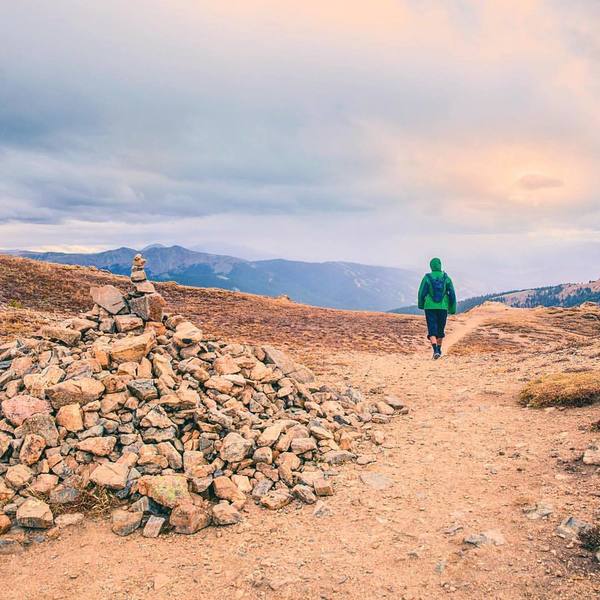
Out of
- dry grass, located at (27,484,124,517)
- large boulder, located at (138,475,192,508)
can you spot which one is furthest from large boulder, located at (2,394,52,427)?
large boulder, located at (138,475,192,508)

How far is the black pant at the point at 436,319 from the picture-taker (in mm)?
20083

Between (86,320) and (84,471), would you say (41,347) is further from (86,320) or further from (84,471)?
(84,471)

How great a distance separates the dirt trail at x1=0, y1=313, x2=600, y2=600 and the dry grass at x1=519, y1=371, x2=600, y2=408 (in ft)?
3.72

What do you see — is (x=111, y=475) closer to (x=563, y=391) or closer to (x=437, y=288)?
(x=563, y=391)

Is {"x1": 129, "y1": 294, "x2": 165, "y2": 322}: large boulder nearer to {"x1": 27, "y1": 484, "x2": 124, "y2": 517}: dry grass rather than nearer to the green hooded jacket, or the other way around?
{"x1": 27, "y1": 484, "x2": 124, "y2": 517}: dry grass

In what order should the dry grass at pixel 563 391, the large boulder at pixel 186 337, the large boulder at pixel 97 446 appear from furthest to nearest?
the large boulder at pixel 186 337 → the dry grass at pixel 563 391 → the large boulder at pixel 97 446

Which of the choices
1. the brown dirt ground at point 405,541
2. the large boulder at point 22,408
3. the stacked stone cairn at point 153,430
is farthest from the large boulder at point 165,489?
the large boulder at point 22,408

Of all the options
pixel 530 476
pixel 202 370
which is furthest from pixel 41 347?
pixel 530 476

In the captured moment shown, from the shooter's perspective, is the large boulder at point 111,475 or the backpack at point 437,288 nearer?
the large boulder at point 111,475

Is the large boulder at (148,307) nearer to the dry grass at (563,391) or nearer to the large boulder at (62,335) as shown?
the large boulder at (62,335)

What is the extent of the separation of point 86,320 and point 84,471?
5.65 metres

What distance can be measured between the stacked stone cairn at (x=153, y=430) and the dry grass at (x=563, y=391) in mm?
4198

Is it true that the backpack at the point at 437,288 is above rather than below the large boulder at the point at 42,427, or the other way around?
above

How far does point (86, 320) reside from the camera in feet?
40.6
